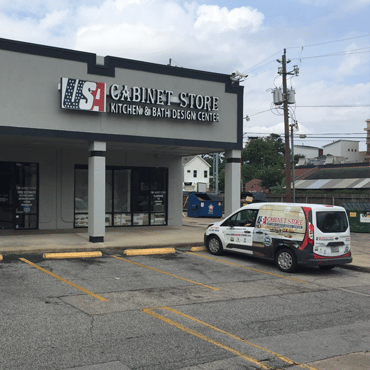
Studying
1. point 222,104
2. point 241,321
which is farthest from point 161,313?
point 222,104

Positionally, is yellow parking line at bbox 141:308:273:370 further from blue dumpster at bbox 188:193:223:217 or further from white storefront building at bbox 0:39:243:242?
blue dumpster at bbox 188:193:223:217

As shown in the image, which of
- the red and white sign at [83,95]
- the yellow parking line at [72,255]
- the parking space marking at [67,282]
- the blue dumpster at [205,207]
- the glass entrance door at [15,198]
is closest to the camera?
the parking space marking at [67,282]

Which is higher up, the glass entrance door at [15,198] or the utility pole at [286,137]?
the utility pole at [286,137]

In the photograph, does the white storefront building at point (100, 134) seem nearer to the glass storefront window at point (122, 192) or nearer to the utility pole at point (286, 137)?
the glass storefront window at point (122, 192)

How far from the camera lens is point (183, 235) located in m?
18.9

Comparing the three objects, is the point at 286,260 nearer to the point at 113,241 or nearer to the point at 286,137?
the point at 113,241

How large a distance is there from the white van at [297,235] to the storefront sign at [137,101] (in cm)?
569

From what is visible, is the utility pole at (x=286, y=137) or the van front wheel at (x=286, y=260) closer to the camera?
the van front wheel at (x=286, y=260)

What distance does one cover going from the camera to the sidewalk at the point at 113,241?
14344mm

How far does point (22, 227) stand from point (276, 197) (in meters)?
21.0

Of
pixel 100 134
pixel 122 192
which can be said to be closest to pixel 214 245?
pixel 100 134

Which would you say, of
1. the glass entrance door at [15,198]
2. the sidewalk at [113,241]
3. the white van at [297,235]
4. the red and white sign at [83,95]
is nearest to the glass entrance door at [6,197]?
the glass entrance door at [15,198]

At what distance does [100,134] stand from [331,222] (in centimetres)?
843

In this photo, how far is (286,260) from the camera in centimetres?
1223
